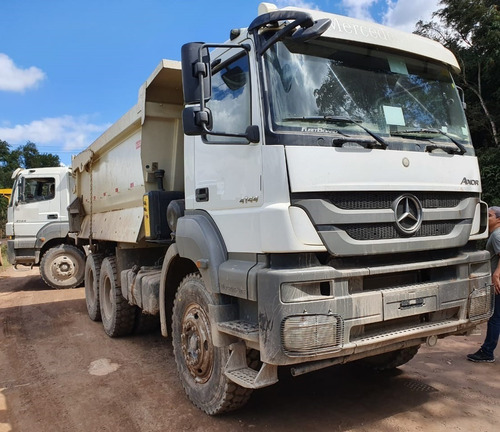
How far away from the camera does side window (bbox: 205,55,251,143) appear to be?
3268 mm

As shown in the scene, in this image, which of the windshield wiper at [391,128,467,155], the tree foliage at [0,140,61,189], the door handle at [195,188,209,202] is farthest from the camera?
the tree foliage at [0,140,61,189]

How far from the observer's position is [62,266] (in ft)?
36.8

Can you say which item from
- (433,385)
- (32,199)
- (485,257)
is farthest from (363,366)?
(32,199)

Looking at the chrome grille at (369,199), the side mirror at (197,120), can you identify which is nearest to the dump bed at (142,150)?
the side mirror at (197,120)

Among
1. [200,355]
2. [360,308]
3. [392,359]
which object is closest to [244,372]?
[200,355]

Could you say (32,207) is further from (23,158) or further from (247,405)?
(23,158)

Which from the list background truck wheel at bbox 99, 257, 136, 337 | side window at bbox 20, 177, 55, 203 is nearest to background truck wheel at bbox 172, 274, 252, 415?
background truck wheel at bbox 99, 257, 136, 337

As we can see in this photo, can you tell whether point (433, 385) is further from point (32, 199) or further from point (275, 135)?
point (32, 199)

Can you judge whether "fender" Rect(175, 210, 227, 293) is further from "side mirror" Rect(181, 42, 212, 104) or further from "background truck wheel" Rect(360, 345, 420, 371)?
"background truck wheel" Rect(360, 345, 420, 371)

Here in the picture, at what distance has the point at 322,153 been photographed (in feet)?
9.72

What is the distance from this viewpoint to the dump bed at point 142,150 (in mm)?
5000

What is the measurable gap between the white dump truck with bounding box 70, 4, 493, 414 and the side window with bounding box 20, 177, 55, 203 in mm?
8736

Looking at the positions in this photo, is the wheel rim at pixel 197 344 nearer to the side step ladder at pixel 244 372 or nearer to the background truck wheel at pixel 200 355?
the background truck wheel at pixel 200 355

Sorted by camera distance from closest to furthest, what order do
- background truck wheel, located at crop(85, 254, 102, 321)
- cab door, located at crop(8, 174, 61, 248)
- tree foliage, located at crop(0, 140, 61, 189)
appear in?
background truck wheel, located at crop(85, 254, 102, 321) → cab door, located at crop(8, 174, 61, 248) → tree foliage, located at crop(0, 140, 61, 189)
